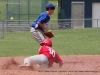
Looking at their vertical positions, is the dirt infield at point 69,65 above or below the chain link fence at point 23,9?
below

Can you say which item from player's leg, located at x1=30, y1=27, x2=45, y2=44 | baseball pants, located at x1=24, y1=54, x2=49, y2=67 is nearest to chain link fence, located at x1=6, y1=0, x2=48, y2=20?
player's leg, located at x1=30, y1=27, x2=45, y2=44

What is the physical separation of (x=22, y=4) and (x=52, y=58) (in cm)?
1857

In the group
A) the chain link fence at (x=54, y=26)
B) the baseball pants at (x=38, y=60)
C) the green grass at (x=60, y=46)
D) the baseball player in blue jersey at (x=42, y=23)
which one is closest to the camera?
the baseball pants at (x=38, y=60)

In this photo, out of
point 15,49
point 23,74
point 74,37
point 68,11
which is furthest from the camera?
point 68,11

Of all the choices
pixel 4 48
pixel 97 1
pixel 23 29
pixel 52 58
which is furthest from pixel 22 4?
pixel 52 58

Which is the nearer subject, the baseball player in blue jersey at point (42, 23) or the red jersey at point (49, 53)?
the red jersey at point (49, 53)

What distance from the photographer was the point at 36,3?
2784 centimetres

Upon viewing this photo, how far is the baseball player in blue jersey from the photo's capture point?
35.8 feet

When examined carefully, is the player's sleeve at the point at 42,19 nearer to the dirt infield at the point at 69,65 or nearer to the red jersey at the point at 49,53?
the dirt infield at the point at 69,65

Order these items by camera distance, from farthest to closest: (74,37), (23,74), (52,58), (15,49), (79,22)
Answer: (79,22), (74,37), (15,49), (52,58), (23,74)

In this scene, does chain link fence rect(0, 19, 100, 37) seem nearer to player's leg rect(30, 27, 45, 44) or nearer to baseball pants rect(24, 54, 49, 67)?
player's leg rect(30, 27, 45, 44)

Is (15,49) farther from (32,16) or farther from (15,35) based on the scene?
(32,16)

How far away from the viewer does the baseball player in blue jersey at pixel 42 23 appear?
10.9 meters

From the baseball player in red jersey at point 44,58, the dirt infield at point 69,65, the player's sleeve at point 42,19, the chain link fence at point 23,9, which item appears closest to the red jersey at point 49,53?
the baseball player in red jersey at point 44,58
